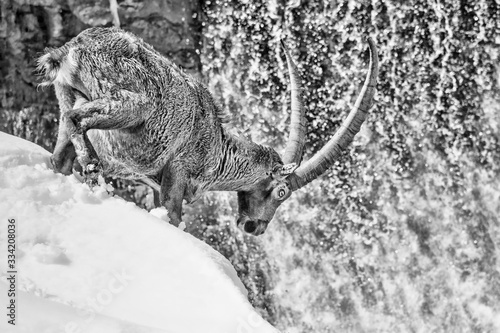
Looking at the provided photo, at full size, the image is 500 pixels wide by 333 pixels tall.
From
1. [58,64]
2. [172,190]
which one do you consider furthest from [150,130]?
[58,64]

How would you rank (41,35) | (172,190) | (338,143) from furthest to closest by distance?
1. (41,35)
2. (338,143)
3. (172,190)

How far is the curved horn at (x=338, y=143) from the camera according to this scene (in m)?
6.62

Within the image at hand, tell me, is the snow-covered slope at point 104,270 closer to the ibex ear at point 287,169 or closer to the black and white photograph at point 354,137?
the ibex ear at point 287,169

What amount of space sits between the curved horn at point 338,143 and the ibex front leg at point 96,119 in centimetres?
168

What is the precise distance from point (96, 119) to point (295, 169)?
6.28 feet

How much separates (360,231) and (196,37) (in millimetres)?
4171

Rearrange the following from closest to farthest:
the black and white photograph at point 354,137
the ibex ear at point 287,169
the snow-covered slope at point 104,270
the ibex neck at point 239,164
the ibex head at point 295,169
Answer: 1. the snow-covered slope at point 104,270
2. the ibex neck at point 239,164
3. the ibex ear at point 287,169
4. the ibex head at point 295,169
5. the black and white photograph at point 354,137

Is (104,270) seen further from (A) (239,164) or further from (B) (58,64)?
(A) (239,164)

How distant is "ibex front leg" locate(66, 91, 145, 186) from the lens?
473 centimetres

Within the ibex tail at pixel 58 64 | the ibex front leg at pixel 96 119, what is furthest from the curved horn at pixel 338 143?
the ibex tail at pixel 58 64

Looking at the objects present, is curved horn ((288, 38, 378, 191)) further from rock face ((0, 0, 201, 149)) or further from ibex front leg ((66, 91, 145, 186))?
rock face ((0, 0, 201, 149))

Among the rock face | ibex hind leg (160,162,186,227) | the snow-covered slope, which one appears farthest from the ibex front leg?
the rock face

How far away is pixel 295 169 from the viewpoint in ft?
21.2

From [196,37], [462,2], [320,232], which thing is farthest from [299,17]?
[320,232]
